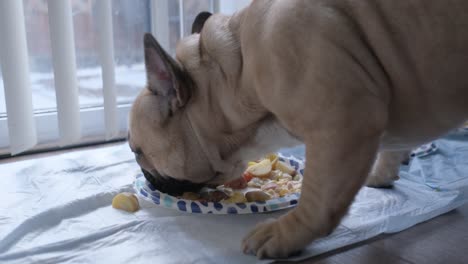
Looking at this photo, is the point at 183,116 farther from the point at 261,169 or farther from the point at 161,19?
the point at 161,19

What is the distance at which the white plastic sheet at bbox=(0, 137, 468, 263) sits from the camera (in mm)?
1115

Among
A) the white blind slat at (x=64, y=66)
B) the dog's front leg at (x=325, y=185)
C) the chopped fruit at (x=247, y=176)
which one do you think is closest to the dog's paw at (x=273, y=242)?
the dog's front leg at (x=325, y=185)

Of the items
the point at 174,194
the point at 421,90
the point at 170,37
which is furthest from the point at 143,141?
the point at 170,37

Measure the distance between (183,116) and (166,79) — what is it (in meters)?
0.09

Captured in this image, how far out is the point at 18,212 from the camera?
52.1 inches

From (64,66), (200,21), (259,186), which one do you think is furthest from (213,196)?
(64,66)

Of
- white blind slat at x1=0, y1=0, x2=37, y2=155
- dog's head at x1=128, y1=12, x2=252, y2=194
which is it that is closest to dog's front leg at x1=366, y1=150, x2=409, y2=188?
dog's head at x1=128, y1=12, x2=252, y2=194

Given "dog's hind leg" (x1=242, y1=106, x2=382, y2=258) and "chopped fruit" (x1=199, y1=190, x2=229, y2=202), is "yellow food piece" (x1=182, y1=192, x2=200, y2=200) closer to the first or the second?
"chopped fruit" (x1=199, y1=190, x2=229, y2=202)

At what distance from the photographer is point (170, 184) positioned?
1309 millimetres

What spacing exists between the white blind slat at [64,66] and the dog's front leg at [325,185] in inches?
42.6

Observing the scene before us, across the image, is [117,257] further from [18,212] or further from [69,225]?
[18,212]

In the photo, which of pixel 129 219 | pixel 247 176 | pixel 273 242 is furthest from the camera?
pixel 247 176

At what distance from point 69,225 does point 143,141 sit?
0.27 meters

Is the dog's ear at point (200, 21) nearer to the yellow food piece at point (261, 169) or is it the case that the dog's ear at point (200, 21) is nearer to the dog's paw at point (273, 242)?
the yellow food piece at point (261, 169)
